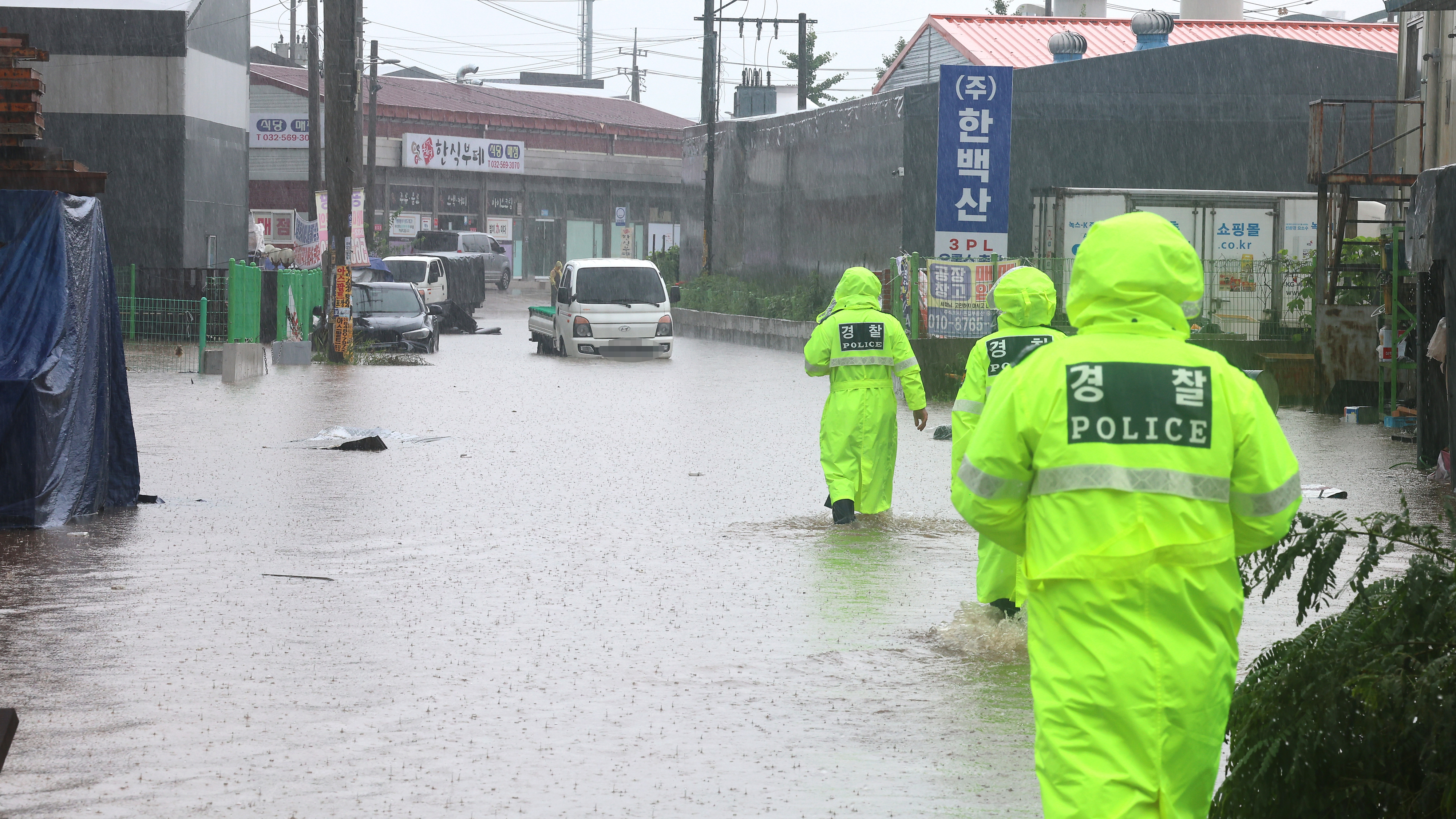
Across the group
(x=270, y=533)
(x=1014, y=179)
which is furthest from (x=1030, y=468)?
(x=1014, y=179)

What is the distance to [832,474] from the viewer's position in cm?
1118

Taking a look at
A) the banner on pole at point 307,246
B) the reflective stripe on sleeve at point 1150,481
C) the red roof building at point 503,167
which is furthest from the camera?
the red roof building at point 503,167

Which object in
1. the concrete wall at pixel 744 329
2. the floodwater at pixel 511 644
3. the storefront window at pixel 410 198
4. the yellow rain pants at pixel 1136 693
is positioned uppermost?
the storefront window at pixel 410 198

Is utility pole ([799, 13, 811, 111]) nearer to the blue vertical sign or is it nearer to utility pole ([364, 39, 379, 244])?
utility pole ([364, 39, 379, 244])

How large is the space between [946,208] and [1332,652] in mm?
24730

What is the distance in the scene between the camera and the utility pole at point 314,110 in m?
38.8

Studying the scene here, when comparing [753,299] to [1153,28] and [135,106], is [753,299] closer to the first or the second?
[1153,28]

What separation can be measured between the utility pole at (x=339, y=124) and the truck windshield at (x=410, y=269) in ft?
39.2

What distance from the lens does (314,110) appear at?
41469 millimetres

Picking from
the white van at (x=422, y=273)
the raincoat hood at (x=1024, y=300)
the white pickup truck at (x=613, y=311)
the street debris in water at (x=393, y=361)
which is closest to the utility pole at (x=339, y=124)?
the street debris in water at (x=393, y=361)

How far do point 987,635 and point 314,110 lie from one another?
119ft

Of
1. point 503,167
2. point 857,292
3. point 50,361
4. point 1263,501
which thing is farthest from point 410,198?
point 1263,501

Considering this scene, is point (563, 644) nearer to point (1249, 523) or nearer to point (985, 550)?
point (985, 550)

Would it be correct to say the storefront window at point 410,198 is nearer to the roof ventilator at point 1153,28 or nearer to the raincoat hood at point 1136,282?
the roof ventilator at point 1153,28
